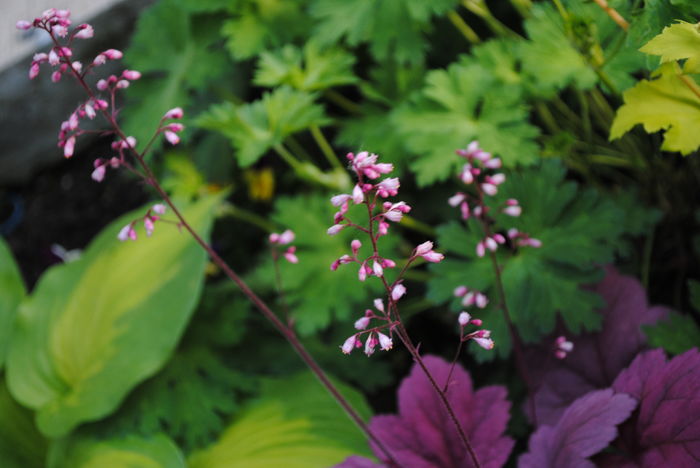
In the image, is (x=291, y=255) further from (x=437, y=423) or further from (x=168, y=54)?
(x=168, y=54)

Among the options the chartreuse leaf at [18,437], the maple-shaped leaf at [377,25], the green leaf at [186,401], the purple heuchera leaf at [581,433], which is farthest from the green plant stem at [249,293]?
the chartreuse leaf at [18,437]

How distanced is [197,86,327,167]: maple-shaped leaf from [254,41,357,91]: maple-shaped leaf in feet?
0.09

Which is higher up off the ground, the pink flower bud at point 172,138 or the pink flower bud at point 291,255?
the pink flower bud at point 172,138

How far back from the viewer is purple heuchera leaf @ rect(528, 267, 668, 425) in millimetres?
1118

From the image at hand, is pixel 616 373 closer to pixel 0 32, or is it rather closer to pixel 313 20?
pixel 313 20

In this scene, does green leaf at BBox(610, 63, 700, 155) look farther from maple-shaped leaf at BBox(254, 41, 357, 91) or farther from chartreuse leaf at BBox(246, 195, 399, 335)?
maple-shaped leaf at BBox(254, 41, 357, 91)

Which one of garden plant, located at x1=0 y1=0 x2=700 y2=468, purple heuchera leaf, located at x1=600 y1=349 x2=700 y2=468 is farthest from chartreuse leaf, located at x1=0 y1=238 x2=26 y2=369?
purple heuchera leaf, located at x1=600 y1=349 x2=700 y2=468

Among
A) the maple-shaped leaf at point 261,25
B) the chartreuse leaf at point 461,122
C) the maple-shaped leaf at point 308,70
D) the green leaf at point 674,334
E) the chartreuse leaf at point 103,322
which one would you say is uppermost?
the maple-shaped leaf at point 261,25

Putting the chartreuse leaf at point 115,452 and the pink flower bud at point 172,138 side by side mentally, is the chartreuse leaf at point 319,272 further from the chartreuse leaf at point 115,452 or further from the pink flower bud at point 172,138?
the pink flower bud at point 172,138

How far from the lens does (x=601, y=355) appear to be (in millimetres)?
1138

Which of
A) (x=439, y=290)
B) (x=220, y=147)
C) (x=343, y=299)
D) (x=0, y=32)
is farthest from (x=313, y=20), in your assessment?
(x=0, y=32)

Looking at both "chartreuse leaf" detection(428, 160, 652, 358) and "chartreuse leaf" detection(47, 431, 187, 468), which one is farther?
"chartreuse leaf" detection(47, 431, 187, 468)

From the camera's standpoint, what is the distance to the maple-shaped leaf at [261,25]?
5.37 feet

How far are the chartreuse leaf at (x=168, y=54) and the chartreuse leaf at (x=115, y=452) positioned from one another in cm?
76
